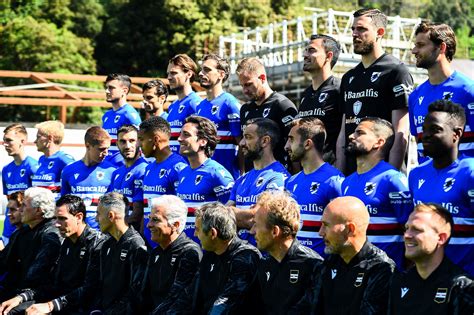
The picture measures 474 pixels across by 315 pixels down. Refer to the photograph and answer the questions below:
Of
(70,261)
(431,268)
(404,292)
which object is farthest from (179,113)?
(431,268)

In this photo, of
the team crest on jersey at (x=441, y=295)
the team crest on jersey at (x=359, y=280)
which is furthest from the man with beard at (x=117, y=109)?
the team crest on jersey at (x=441, y=295)

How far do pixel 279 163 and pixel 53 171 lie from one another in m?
4.31

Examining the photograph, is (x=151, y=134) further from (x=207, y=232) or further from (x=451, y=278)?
(x=451, y=278)

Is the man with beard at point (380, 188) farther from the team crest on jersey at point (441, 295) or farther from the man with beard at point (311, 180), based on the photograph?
the team crest on jersey at point (441, 295)

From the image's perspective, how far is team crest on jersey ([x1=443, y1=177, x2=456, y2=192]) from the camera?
18.1 ft

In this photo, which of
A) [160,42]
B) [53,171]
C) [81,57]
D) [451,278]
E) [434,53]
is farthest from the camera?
[160,42]

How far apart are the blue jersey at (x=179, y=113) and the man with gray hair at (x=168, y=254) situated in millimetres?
2276

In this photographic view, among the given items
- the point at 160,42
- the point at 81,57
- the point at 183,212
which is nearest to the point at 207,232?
the point at 183,212

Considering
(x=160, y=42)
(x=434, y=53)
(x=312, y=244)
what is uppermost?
(x=160, y=42)

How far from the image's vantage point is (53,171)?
1058 cm

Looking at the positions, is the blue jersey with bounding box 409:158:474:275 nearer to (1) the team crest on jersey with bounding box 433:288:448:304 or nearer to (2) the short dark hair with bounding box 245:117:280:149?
(1) the team crest on jersey with bounding box 433:288:448:304

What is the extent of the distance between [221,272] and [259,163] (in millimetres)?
1076

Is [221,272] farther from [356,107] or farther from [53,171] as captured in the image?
[53,171]

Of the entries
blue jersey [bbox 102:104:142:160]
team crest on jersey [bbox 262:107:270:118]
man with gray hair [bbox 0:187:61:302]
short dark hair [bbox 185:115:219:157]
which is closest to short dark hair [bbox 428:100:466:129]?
team crest on jersey [bbox 262:107:270:118]
